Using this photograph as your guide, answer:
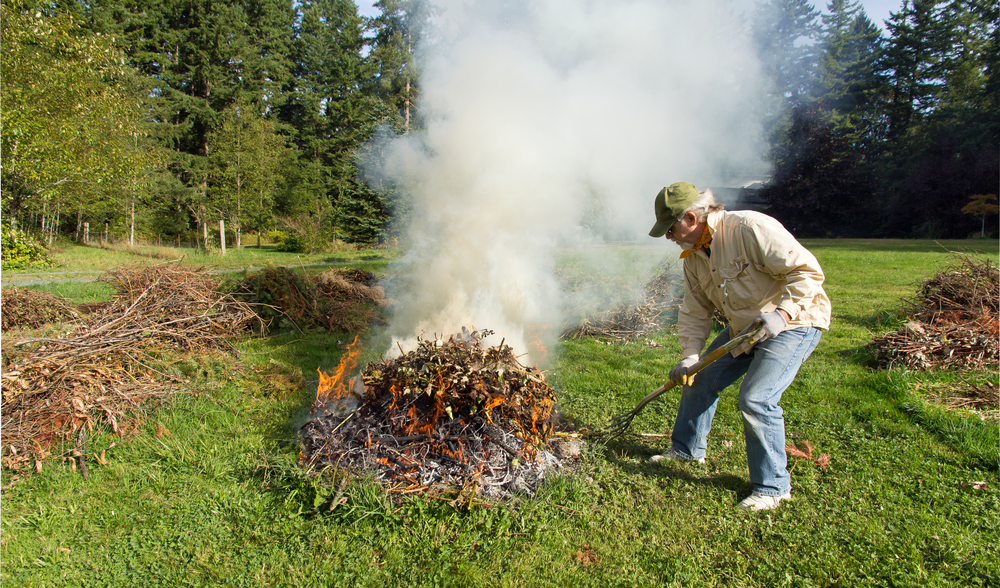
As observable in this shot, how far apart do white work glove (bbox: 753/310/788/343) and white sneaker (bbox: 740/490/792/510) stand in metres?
0.96

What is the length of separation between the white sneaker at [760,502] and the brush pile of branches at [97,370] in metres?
4.26

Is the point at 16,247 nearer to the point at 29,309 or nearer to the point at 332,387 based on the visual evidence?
the point at 29,309

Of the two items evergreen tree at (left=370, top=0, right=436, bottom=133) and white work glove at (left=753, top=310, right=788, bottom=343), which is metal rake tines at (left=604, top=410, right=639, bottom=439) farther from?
evergreen tree at (left=370, top=0, right=436, bottom=133)

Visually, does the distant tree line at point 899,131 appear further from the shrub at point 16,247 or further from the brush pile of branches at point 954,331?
the shrub at point 16,247

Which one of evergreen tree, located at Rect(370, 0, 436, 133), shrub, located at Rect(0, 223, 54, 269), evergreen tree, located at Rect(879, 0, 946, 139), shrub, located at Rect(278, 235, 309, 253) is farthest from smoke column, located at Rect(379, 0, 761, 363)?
evergreen tree, located at Rect(879, 0, 946, 139)

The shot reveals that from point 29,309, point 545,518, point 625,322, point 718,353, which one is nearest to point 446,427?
point 545,518

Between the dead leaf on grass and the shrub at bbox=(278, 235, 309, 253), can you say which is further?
the shrub at bbox=(278, 235, 309, 253)

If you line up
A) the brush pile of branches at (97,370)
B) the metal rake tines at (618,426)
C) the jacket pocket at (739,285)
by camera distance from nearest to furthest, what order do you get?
1. the jacket pocket at (739,285)
2. the brush pile of branches at (97,370)
3. the metal rake tines at (618,426)

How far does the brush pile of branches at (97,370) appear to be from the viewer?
3.29 meters

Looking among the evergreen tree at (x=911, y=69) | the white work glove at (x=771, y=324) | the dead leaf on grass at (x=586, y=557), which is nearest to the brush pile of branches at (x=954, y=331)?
the white work glove at (x=771, y=324)

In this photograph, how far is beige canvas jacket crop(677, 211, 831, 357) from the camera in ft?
8.65

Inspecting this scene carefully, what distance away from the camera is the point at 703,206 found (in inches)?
114

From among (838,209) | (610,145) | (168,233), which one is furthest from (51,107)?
(838,209)

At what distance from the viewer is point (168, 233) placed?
89.7 feet
